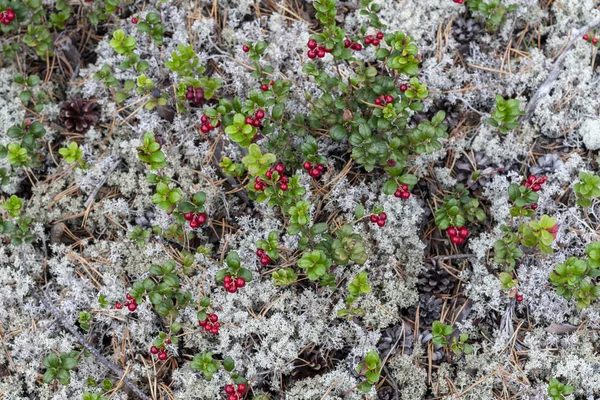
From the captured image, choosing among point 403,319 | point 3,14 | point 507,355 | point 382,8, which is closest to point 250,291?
point 403,319

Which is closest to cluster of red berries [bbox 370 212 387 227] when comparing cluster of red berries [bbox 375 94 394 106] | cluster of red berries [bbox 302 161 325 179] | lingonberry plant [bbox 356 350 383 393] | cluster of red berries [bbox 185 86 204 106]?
cluster of red berries [bbox 302 161 325 179]

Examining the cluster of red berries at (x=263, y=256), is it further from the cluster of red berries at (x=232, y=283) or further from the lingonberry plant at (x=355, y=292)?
the lingonberry plant at (x=355, y=292)

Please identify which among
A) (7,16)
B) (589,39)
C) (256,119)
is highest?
(589,39)

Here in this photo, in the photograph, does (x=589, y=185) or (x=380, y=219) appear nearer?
(x=589, y=185)

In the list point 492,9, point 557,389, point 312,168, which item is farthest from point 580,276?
point 492,9

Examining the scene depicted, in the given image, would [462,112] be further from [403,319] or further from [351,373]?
[351,373]

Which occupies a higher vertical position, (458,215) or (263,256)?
(458,215)

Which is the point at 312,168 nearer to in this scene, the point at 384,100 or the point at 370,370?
the point at 384,100
